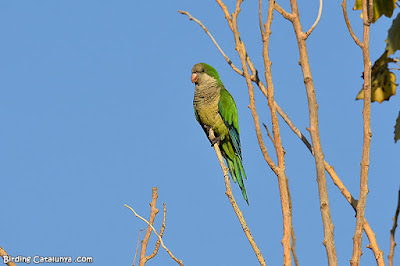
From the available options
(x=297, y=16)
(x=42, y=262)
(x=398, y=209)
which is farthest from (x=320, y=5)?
(x=42, y=262)

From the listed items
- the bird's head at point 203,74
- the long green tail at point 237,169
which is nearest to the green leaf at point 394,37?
the long green tail at point 237,169

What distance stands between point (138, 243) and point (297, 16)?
5.65 feet

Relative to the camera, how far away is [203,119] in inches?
257

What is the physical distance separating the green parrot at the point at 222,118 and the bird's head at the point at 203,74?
0.14 metres

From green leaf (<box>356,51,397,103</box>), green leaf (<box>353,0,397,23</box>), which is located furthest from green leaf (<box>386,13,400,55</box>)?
green leaf (<box>356,51,397,103</box>)

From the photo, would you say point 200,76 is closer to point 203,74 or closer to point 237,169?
point 203,74

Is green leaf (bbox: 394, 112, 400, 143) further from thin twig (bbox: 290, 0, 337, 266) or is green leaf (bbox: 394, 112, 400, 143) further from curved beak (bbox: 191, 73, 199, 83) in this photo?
curved beak (bbox: 191, 73, 199, 83)

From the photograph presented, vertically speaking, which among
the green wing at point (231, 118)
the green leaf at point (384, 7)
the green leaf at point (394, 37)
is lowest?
the green leaf at point (394, 37)

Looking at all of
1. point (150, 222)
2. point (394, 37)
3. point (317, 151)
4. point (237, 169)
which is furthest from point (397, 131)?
point (237, 169)

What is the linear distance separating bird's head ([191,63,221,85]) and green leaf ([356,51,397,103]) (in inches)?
150

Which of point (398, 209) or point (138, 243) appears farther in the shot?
point (138, 243)

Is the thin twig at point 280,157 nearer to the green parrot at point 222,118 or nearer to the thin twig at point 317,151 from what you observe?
the thin twig at point 317,151

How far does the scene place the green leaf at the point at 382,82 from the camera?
10.1ft

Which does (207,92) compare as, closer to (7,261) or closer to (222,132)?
(222,132)
